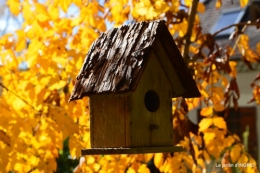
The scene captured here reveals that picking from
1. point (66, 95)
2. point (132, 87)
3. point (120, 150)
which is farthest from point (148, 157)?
point (132, 87)

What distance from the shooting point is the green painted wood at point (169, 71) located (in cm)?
194

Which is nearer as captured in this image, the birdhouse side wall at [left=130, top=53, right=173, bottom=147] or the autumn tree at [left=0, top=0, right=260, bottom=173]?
the birdhouse side wall at [left=130, top=53, right=173, bottom=147]

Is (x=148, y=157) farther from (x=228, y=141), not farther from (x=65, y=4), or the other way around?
(x=65, y=4)

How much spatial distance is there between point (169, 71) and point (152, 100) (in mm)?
136

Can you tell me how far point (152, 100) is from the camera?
6.49 ft

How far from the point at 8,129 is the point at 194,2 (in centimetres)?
119

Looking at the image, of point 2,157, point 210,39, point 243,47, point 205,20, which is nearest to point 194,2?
point 210,39

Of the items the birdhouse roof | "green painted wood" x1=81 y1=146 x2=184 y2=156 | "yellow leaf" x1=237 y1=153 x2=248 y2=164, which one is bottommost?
"green painted wood" x1=81 y1=146 x2=184 y2=156

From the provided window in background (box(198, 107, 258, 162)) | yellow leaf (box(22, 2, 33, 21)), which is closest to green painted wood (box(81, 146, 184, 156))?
yellow leaf (box(22, 2, 33, 21))

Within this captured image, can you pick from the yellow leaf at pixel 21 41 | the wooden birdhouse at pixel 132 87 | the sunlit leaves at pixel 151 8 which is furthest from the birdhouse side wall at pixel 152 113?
the yellow leaf at pixel 21 41

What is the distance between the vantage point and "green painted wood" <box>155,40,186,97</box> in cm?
194

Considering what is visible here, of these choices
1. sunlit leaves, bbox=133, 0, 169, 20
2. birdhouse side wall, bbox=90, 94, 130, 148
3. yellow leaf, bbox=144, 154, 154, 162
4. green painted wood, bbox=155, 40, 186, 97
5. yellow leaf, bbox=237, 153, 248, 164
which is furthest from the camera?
yellow leaf, bbox=144, 154, 154, 162

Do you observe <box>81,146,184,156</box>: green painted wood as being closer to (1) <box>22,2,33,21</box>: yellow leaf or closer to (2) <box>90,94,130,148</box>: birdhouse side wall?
(2) <box>90,94,130,148</box>: birdhouse side wall

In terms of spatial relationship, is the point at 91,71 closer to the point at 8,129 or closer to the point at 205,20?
the point at 8,129
